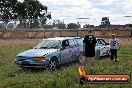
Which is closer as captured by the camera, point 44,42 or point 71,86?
point 71,86

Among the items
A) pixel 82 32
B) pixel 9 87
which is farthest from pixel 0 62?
pixel 82 32

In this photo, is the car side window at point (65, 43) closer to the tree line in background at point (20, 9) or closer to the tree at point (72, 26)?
the tree at point (72, 26)

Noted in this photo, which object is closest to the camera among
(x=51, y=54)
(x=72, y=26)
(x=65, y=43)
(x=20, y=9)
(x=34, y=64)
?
(x=34, y=64)

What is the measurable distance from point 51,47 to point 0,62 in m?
3.62

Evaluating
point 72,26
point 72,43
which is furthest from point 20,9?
point 72,43

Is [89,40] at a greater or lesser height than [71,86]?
greater

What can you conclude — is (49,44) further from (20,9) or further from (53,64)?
(20,9)

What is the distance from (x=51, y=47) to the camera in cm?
1738

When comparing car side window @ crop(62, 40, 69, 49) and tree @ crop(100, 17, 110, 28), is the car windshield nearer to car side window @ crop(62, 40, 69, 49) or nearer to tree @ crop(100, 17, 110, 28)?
car side window @ crop(62, 40, 69, 49)

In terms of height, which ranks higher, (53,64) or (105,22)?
(105,22)

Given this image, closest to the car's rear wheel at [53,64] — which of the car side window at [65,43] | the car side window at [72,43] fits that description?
the car side window at [65,43]

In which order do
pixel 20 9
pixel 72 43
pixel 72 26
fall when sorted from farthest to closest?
1. pixel 20 9
2. pixel 72 26
3. pixel 72 43

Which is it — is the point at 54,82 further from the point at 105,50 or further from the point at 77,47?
the point at 105,50

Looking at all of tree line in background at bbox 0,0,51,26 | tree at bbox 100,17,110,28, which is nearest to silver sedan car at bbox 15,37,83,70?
tree at bbox 100,17,110,28
